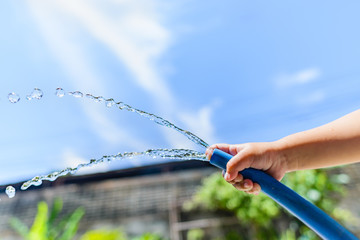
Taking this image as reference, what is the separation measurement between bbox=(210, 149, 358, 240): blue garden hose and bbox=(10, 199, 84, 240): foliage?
4.20m

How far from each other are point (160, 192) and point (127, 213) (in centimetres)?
58

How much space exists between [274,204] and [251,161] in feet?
14.2

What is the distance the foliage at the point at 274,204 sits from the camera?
5008mm

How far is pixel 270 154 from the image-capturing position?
3.41 feet

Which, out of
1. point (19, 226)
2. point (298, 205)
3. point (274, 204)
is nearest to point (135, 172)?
point (19, 226)

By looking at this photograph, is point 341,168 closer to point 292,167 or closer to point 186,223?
point 186,223

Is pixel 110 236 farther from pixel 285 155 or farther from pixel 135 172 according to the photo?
pixel 285 155

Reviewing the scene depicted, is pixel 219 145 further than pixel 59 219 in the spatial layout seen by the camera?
No

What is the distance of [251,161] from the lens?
100cm

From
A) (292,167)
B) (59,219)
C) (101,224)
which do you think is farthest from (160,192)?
(292,167)

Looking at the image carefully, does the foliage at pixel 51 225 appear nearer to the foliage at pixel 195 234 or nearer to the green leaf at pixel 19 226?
the green leaf at pixel 19 226

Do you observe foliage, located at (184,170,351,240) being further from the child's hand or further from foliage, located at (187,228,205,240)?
the child's hand

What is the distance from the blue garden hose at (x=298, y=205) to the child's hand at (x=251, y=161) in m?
0.02

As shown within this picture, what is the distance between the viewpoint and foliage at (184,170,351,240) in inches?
197
